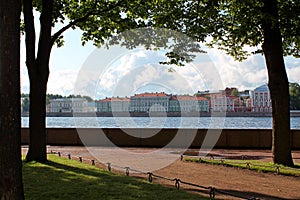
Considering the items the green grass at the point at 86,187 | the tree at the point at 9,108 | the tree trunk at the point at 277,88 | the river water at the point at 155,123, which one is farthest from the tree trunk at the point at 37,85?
the river water at the point at 155,123

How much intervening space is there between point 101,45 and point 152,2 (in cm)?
317

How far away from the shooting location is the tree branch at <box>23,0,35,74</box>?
14.7 m

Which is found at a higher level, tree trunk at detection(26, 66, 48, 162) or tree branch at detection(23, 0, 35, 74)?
tree branch at detection(23, 0, 35, 74)

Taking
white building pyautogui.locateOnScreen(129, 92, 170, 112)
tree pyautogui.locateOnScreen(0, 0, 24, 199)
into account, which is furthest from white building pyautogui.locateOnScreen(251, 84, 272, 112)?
tree pyautogui.locateOnScreen(0, 0, 24, 199)

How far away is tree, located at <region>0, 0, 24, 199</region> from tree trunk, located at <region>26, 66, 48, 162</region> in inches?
343

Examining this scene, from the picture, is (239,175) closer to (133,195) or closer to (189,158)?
(189,158)

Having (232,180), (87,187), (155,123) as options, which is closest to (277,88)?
(232,180)

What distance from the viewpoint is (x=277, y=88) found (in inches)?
579

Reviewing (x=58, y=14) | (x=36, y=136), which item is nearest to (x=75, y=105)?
(x=58, y=14)

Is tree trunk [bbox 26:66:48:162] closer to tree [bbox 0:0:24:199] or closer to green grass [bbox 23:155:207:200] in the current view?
green grass [bbox 23:155:207:200]

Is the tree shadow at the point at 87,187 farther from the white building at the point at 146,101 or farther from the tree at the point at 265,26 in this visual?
the white building at the point at 146,101

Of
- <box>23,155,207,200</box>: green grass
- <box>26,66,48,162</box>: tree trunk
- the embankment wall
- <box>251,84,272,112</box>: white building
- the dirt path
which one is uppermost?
<box>251,84,272,112</box>: white building

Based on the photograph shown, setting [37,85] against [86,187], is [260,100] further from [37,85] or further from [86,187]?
[86,187]

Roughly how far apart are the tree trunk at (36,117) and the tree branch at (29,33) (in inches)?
13.5
